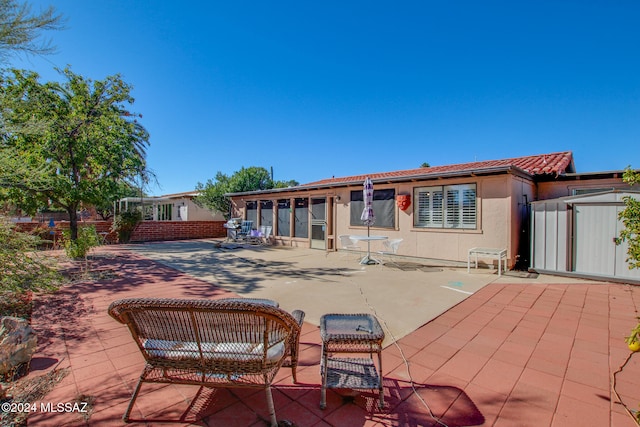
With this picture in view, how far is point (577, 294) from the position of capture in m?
5.11

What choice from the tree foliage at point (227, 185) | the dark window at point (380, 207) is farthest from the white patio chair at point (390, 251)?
the tree foliage at point (227, 185)

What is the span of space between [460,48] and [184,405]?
11.8 meters

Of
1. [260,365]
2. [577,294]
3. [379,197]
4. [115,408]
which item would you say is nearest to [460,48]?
[379,197]

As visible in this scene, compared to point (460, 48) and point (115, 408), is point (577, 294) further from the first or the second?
point (460, 48)

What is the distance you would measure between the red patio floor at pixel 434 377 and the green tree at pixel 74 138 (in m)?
5.12

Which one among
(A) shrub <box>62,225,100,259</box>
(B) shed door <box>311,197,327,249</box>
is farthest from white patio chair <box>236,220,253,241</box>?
(A) shrub <box>62,225,100,259</box>

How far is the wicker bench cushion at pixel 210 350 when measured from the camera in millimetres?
1841

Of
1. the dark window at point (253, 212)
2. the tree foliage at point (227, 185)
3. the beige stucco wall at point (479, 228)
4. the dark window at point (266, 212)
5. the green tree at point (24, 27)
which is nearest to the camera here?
the green tree at point (24, 27)

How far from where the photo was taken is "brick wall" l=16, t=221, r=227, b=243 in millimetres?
13469

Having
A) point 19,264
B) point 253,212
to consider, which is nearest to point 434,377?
point 19,264

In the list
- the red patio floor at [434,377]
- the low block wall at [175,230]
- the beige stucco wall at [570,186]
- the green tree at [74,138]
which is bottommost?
the red patio floor at [434,377]

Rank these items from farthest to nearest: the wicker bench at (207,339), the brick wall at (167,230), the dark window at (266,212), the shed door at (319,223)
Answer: the dark window at (266,212), the brick wall at (167,230), the shed door at (319,223), the wicker bench at (207,339)

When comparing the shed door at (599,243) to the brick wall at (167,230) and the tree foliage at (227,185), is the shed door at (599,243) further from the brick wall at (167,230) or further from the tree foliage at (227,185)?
the brick wall at (167,230)

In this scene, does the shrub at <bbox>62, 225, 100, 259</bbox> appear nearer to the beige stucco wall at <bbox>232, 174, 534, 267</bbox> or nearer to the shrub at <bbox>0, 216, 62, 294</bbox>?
the shrub at <bbox>0, 216, 62, 294</bbox>
